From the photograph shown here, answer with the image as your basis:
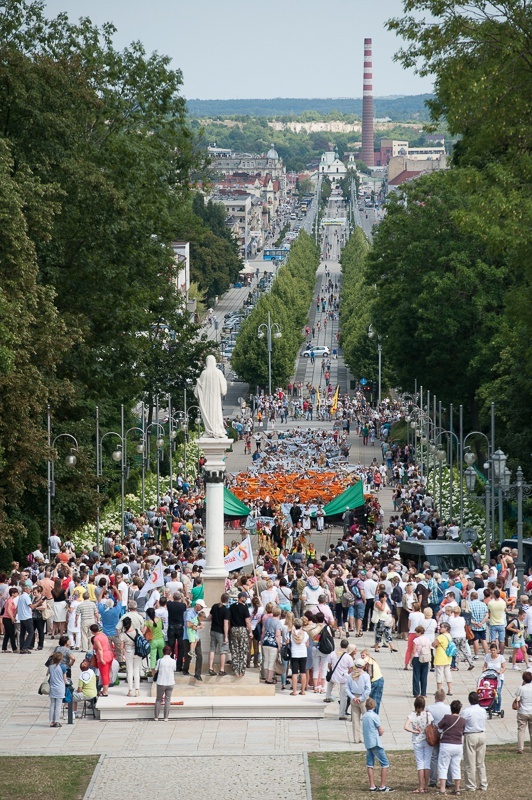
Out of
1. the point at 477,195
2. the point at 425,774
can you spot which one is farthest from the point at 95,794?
the point at 477,195

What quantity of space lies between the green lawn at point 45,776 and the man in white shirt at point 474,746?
5.29m

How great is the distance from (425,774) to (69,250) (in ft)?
98.0

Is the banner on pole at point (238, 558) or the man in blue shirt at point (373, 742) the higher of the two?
the banner on pole at point (238, 558)

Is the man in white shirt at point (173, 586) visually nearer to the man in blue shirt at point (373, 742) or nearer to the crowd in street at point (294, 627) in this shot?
the crowd in street at point (294, 627)

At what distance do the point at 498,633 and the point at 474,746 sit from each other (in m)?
8.55

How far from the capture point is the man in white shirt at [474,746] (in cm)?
2378

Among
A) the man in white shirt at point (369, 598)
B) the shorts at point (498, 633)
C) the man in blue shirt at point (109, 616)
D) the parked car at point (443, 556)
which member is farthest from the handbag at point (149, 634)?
the parked car at point (443, 556)

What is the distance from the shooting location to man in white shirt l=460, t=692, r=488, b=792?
78.0ft

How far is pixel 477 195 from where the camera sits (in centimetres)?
4019

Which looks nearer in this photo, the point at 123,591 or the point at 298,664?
the point at 298,664

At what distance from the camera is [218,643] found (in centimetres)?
3048

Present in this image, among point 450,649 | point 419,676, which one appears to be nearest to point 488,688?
point 419,676

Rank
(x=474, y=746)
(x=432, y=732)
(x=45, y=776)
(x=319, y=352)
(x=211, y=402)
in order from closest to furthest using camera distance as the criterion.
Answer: (x=432, y=732) < (x=474, y=746) < (x=45, y=776) < (x=211, y=402) < (x=319, y=352)

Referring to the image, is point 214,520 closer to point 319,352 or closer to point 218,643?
point 218,643
